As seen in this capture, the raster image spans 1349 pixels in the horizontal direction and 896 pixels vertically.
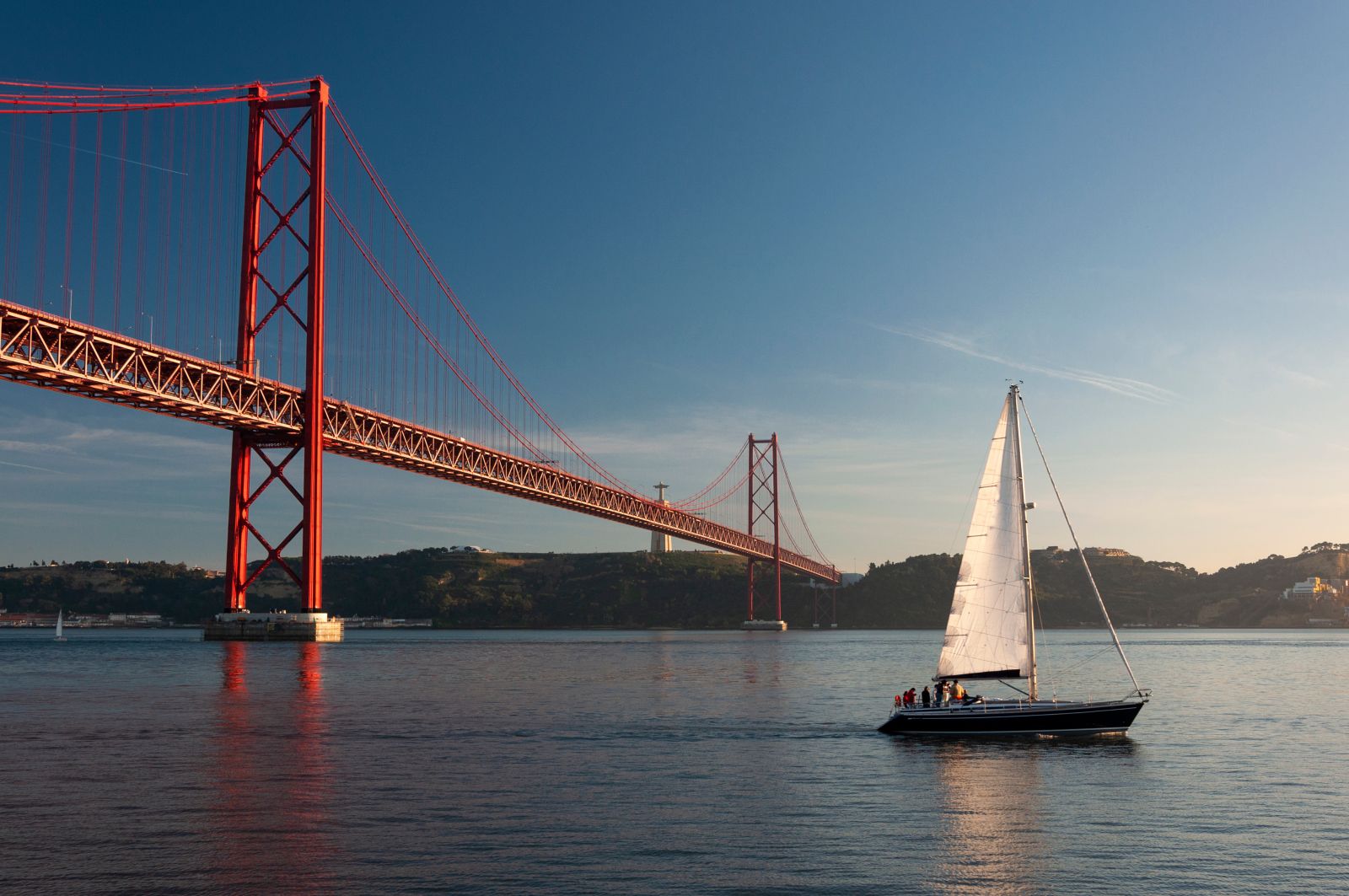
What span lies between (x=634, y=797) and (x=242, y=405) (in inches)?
2084

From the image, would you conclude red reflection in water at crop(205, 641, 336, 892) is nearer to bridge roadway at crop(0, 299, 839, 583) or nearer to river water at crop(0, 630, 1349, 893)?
river water at crop(0, 630, 1349, 893)

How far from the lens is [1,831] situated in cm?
1833

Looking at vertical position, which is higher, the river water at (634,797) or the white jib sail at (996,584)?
the white jib sail at (996,584)

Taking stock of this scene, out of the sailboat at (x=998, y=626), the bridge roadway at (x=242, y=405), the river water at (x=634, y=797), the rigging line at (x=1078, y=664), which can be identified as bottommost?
the rigging line at (x=1078, y=664)

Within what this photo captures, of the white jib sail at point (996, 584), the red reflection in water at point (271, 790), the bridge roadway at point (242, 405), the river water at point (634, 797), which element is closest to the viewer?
the red reflection in water at point (271, 790)

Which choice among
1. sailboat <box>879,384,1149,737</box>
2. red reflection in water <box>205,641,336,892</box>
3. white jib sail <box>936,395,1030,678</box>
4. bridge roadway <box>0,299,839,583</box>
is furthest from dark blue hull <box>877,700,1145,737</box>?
bridge roadway <box>0,299,839,583</box>

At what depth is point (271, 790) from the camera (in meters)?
22.7

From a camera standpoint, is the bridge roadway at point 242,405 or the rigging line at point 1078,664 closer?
the bridge roadway at point 242,405

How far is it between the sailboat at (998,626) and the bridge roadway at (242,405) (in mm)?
42846

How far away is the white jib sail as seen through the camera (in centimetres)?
3281

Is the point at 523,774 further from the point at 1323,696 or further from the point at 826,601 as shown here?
the point at 826,601

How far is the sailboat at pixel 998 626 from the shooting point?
107 feet

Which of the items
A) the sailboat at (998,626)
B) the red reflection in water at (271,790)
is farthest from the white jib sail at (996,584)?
the red reflection in water at (271,790)

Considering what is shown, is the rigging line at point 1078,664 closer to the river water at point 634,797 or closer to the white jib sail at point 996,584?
the river water at point 634,797
